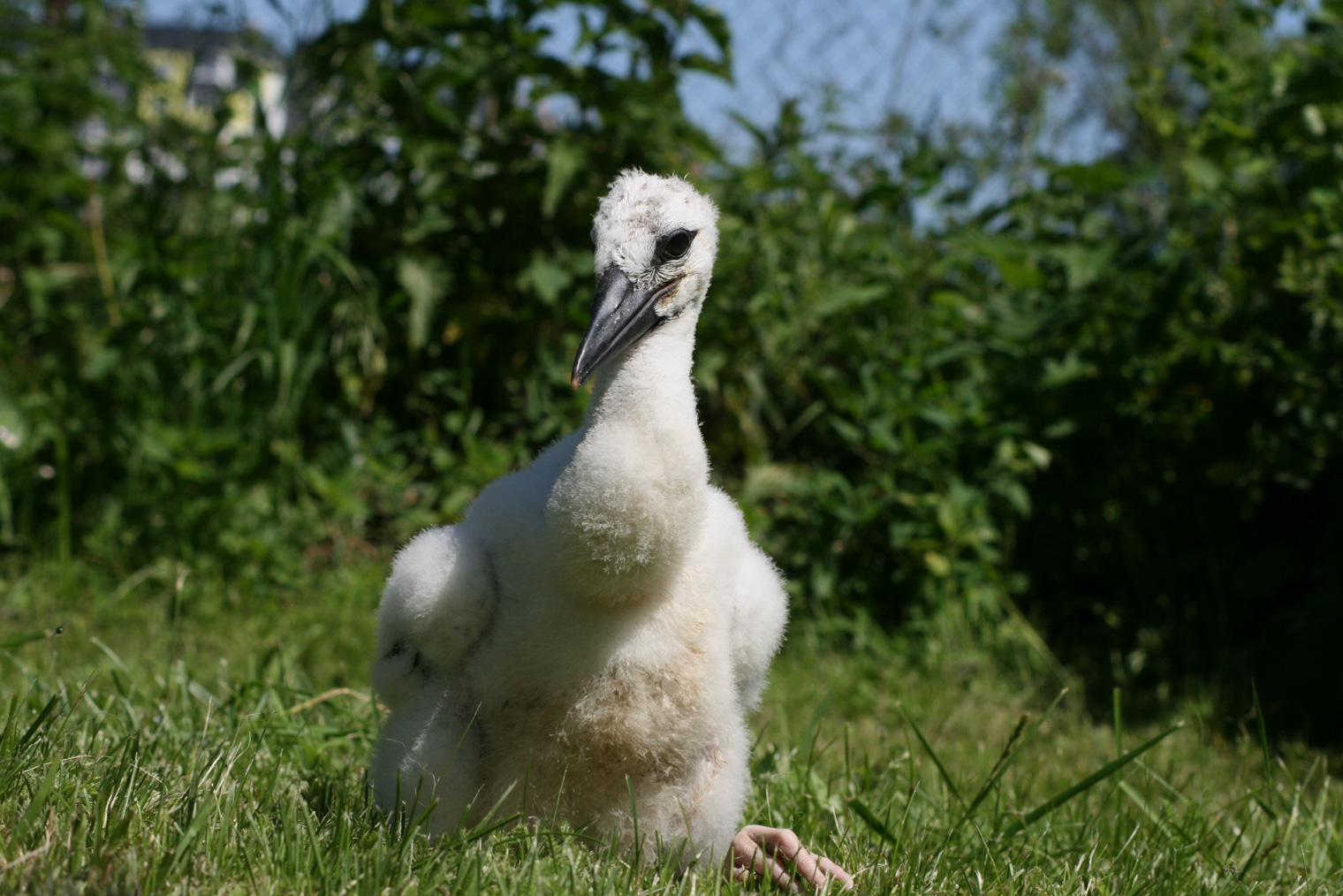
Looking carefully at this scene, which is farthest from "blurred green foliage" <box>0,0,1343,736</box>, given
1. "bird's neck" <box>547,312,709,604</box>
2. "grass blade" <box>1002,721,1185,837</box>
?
"bird's neck" <box>547,312,709,604</box>

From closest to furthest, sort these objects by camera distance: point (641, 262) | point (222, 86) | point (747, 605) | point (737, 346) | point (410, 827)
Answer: point (410, 827)
point (641, 262)
point (747, 605)
point (737, 346)
point (222, 86)

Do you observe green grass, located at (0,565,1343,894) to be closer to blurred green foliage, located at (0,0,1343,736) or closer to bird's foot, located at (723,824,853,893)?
bird's foot, located at (723,824,853,893)

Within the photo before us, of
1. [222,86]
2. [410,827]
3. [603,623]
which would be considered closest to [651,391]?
[603,623]

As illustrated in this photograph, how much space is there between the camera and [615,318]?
196cm

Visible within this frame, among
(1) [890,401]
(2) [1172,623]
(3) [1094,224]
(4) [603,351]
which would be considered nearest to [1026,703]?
(2) [1172,623]

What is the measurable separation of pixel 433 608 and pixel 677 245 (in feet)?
2.84

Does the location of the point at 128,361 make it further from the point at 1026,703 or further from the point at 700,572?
the point at 1026,703

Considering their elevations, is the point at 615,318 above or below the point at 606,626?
above

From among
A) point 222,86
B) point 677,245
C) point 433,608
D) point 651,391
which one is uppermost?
point 677,245

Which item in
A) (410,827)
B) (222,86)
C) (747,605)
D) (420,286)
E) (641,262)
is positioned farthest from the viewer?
(222,86)

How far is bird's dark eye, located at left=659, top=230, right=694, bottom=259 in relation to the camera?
2.04 m

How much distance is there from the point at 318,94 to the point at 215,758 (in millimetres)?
3528

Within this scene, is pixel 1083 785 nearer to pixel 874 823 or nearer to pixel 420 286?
pixel 874 823

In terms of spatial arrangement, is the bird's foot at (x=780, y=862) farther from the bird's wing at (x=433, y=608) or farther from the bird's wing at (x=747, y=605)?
the bird's wing at (x=433, y=608)
